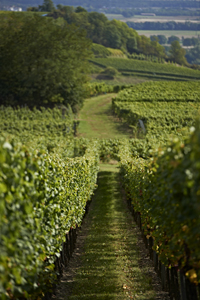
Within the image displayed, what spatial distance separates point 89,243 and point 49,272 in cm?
569

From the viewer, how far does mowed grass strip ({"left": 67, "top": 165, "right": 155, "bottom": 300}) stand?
8316 mm

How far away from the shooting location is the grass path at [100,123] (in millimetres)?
47656

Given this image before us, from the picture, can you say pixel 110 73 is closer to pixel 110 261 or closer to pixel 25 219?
pixel 110 261

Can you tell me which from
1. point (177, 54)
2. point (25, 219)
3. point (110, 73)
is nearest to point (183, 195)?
point (25, 219)

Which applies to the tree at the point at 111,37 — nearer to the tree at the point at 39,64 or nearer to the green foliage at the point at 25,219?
the tree at the point at 39,64

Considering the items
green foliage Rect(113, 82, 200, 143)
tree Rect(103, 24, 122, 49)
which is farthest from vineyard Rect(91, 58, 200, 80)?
green foliage Rect(113, 82, 200, 143)

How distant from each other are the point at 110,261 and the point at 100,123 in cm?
4451

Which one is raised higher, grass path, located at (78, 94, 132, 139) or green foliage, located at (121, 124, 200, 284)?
green foliage, located at (121, 124, 200, 284)

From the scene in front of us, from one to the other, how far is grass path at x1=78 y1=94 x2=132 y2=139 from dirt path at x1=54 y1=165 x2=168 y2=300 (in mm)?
30447

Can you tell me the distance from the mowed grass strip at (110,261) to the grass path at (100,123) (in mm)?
29171

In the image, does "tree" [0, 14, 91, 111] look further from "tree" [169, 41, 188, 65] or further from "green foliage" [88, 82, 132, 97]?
"tree" [169, 41, 188, 65]

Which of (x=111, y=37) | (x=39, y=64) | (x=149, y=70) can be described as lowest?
(x=149, y=70)

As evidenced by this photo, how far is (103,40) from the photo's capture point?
165125mm

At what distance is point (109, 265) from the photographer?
1018 centimetres
